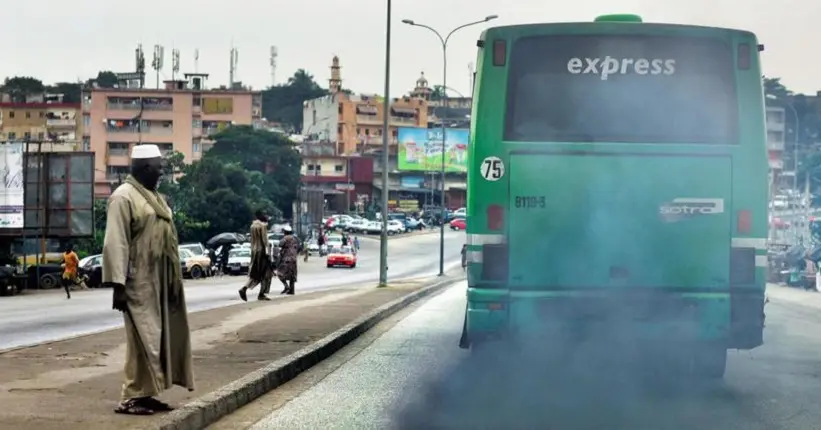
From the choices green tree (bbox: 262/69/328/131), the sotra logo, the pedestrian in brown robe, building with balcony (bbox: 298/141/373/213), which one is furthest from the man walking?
green tree (bbox: 262/69/328/131)

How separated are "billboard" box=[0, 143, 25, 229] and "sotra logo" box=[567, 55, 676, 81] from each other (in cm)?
3430

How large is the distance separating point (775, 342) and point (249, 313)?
7816 mm

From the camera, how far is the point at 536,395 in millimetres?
9875

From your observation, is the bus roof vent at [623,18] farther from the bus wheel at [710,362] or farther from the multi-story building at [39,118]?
the multi-story building at [39,118]

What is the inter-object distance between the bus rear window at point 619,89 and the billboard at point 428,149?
9678 centimetres

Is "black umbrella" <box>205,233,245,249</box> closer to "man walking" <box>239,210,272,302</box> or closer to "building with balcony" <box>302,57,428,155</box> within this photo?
"man walking" <box>239,210,272,302</box>

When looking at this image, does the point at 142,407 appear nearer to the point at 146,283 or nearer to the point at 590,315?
the point at 146,283

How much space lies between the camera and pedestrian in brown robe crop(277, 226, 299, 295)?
84.5 ft

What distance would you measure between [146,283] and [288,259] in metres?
18.6

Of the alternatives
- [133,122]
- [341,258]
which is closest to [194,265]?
[341,258]

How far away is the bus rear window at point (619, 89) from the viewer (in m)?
9.69

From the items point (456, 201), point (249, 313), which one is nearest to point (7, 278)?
point (249, 313)

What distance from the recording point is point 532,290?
9.71 meters

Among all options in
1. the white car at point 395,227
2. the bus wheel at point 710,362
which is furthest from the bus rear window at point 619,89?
the white car at point 395,227
